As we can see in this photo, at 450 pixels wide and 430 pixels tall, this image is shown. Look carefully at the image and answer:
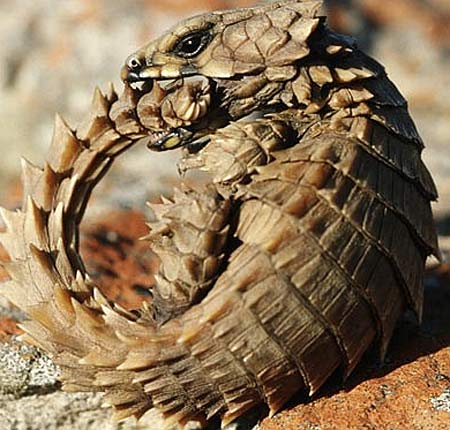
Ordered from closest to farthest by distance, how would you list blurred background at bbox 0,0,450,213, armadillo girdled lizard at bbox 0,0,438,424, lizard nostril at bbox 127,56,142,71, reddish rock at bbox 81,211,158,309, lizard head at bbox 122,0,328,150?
armadillo girdled lizard at bbox 0,0,438,424 → lizard head at bbox 122,0,328,150 → lizard nostril at bbox 127,56,142,71 → reddish rock at bbox 81,211,158,309 → blurred background at bbox 0,0,450,213

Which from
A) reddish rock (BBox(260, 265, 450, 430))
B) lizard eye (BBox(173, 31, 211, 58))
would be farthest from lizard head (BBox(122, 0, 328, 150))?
reddish rock (BBox(260, 265, 450, 430))

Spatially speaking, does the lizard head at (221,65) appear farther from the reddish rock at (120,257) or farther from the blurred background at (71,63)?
the blurred background at (71,63)

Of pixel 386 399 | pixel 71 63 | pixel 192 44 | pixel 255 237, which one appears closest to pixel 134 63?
pixel 192 44

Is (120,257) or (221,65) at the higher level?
(221,65)

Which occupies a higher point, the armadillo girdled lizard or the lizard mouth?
the lizard mouth

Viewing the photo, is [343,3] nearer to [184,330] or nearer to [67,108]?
[67,108]

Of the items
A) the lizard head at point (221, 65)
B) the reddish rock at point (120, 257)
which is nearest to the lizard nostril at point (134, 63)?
the lizard head at point (221, 65)

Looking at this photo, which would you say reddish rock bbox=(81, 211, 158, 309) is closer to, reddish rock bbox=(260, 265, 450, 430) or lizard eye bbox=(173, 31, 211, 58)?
reddish rock bbox=(260, 265, 450, 430)

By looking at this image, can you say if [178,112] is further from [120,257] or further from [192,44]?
[120,257]

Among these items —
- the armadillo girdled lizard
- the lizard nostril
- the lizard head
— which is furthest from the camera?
the lizard nostril
